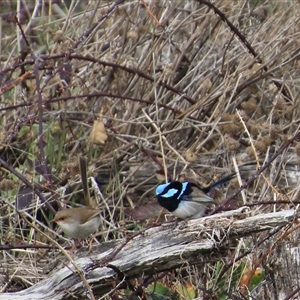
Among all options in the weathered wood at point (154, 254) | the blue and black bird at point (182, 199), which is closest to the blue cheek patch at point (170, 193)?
the blue and black bird at point (182, 199)

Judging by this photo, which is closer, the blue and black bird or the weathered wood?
the weathered wood

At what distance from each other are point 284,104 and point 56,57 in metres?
1.63

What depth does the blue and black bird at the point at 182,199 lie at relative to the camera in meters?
4.81

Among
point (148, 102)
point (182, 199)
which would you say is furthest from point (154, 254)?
point (148, 102)

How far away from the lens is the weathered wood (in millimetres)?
4211

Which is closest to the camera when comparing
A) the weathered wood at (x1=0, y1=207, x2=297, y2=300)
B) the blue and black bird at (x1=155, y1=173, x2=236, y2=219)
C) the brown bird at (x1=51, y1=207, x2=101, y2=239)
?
the weathered wood at (x1=0, y1=207, x2=297, y2=300)

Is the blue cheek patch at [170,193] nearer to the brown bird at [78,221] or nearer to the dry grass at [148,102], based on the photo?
the brown bird at [78,221]

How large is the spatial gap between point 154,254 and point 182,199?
0.59m

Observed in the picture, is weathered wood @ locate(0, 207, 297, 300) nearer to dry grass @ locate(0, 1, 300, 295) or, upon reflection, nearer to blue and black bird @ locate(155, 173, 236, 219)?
blue and black bird @ locate(155, 173, 236, 219)

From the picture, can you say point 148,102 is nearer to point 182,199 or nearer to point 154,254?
point 182,199

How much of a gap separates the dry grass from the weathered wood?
1.09m

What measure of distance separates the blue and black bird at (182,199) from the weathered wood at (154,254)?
30cm

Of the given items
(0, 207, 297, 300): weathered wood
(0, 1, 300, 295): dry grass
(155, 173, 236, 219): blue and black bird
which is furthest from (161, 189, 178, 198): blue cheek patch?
(0, 1, 300, 295): dry grass

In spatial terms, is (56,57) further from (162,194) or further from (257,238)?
(257,238)
